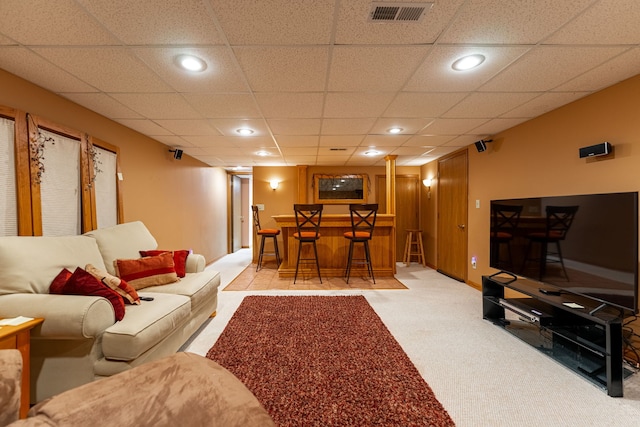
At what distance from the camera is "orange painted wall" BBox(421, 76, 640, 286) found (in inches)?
88.0

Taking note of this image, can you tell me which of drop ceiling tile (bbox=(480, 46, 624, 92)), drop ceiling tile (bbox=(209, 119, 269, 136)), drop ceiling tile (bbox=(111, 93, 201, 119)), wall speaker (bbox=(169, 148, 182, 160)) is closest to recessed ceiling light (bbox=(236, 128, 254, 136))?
drop ceiling tile (bbox=(209, 119, 269, 136))

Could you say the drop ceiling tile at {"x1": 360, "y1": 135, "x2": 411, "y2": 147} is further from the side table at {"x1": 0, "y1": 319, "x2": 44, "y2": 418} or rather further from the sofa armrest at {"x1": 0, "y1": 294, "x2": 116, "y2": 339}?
the side table at {"x1": 0, "y1": 319, "x2": 44, "y2": 418}

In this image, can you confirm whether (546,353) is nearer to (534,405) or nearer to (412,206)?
(534,405)

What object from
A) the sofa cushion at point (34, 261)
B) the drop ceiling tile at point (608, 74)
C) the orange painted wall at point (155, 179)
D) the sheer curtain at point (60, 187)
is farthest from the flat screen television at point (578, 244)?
the orange painted wall at point (155, 179)

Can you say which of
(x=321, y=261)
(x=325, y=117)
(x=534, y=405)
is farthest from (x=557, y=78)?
(x=321, y=261)

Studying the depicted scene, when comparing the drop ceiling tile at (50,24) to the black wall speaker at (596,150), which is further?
the black wall speaker at (596,150)

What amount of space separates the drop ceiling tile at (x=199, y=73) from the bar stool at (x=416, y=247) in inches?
186

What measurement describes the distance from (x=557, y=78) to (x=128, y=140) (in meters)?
4.58

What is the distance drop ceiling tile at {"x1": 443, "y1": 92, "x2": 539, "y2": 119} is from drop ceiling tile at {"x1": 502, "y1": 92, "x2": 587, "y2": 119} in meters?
0.10

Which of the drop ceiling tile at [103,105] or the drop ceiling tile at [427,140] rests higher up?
the drop ceiling tile at [103,105]

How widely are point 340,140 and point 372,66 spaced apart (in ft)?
6.86

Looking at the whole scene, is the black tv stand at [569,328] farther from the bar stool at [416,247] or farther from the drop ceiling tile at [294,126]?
the bar stool at [416,247]

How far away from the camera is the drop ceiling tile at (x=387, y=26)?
146cm

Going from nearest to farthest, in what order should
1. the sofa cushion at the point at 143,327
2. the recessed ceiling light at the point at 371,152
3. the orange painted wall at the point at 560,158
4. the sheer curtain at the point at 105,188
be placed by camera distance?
the sofa cushion at the point at 143,327
the orange painted wall at the point at 560,158
the sheer curtain at the point at 105,188
the recessed ceiling light at the point at 371,152
